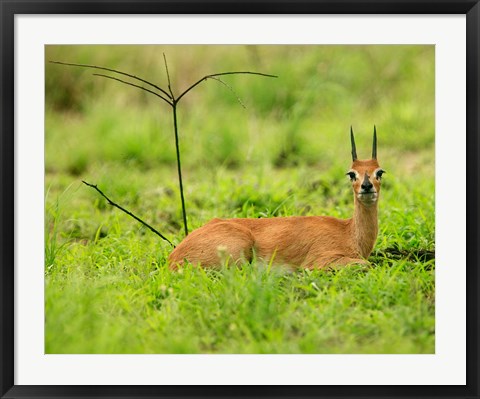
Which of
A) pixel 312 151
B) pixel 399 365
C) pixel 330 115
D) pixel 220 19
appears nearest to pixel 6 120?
pixel 220 19

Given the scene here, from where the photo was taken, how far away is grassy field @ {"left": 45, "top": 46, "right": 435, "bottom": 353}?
5.78m

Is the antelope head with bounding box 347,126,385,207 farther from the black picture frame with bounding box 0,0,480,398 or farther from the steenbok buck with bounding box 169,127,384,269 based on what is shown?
the black picture frame with bounding box 0,0,480,398

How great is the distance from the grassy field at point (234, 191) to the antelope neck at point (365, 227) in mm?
212

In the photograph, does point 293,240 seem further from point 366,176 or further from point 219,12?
point 219,12

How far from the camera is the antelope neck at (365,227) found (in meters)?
7.04

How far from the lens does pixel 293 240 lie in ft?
23.1

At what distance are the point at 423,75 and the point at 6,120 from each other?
8202mm

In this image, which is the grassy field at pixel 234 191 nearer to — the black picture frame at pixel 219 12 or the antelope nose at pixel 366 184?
the black picture frame at pixel 219 12

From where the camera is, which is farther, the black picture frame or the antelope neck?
the antelope neck

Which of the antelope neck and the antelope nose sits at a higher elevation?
the antelope nose

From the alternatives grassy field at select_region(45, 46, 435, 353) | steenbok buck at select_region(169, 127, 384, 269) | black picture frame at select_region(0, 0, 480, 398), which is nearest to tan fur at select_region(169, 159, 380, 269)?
steenbok buck at select_region(169, 127, 384, 269)

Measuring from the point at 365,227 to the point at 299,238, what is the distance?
58cm

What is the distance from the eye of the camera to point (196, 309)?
6.12m

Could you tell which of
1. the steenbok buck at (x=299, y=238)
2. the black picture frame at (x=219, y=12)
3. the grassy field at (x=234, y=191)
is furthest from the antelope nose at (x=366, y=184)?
the black picture frame at (x=219, y=12)
